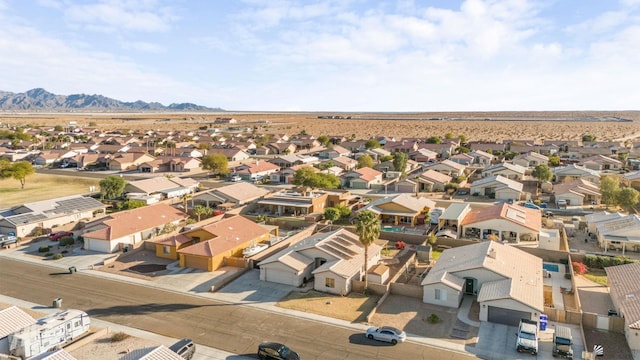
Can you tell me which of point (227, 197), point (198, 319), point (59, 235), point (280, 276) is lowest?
point (198, 319)

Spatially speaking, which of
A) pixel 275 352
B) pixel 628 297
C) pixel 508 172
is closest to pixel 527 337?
pixel 628 297

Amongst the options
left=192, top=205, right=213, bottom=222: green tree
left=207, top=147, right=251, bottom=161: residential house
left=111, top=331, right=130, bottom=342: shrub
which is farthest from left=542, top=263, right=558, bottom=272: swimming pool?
left=207, top=147, right=251, bottom=161: residential house

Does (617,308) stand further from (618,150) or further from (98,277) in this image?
(618,150)

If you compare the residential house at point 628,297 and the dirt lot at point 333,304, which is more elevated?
the residential house at point 628,297

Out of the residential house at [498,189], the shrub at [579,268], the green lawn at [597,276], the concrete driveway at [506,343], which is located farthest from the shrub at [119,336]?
the residential house at [498,189]

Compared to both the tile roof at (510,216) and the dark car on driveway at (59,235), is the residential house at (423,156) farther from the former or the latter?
the dark car on driveway at (59,235)

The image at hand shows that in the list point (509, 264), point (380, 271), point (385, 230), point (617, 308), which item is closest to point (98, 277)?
point (380, 271)

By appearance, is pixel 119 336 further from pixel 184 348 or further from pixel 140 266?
pixel 140 266
